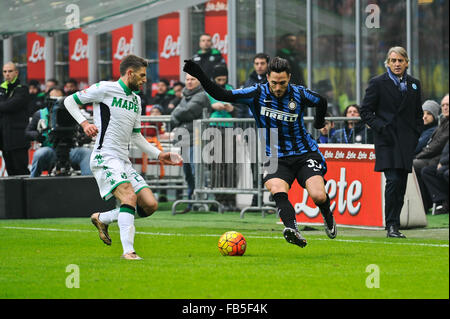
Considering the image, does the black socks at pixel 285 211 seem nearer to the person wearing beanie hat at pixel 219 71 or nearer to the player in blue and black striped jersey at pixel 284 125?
the player in blue and black striped jersey at pixel 284 125

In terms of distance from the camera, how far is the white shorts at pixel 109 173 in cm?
1062

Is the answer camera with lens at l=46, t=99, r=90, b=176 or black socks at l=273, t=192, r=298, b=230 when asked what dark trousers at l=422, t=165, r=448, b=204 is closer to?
camera with lens at l=46, t=99, r=90, b=176

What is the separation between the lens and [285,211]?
10.9 m

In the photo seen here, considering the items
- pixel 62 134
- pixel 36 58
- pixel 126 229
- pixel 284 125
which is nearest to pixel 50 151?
pixel 62 134

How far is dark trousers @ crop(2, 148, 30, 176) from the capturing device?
60.0 feet

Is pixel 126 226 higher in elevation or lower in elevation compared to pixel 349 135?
lower

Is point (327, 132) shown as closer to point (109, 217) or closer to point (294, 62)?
point (294, 62)

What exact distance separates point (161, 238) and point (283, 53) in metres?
7.75

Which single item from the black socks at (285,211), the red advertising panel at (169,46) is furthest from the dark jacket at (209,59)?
the red advertising panel at (169,46)

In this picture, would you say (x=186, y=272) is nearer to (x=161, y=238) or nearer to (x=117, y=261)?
(x=117, y=261)

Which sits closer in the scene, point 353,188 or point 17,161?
point 353,188

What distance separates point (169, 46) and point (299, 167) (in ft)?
65.8

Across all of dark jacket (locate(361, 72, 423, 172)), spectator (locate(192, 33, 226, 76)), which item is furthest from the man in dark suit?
spectator (locate(192, 33, 226, 76))

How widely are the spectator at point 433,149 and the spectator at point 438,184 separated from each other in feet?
0.50
